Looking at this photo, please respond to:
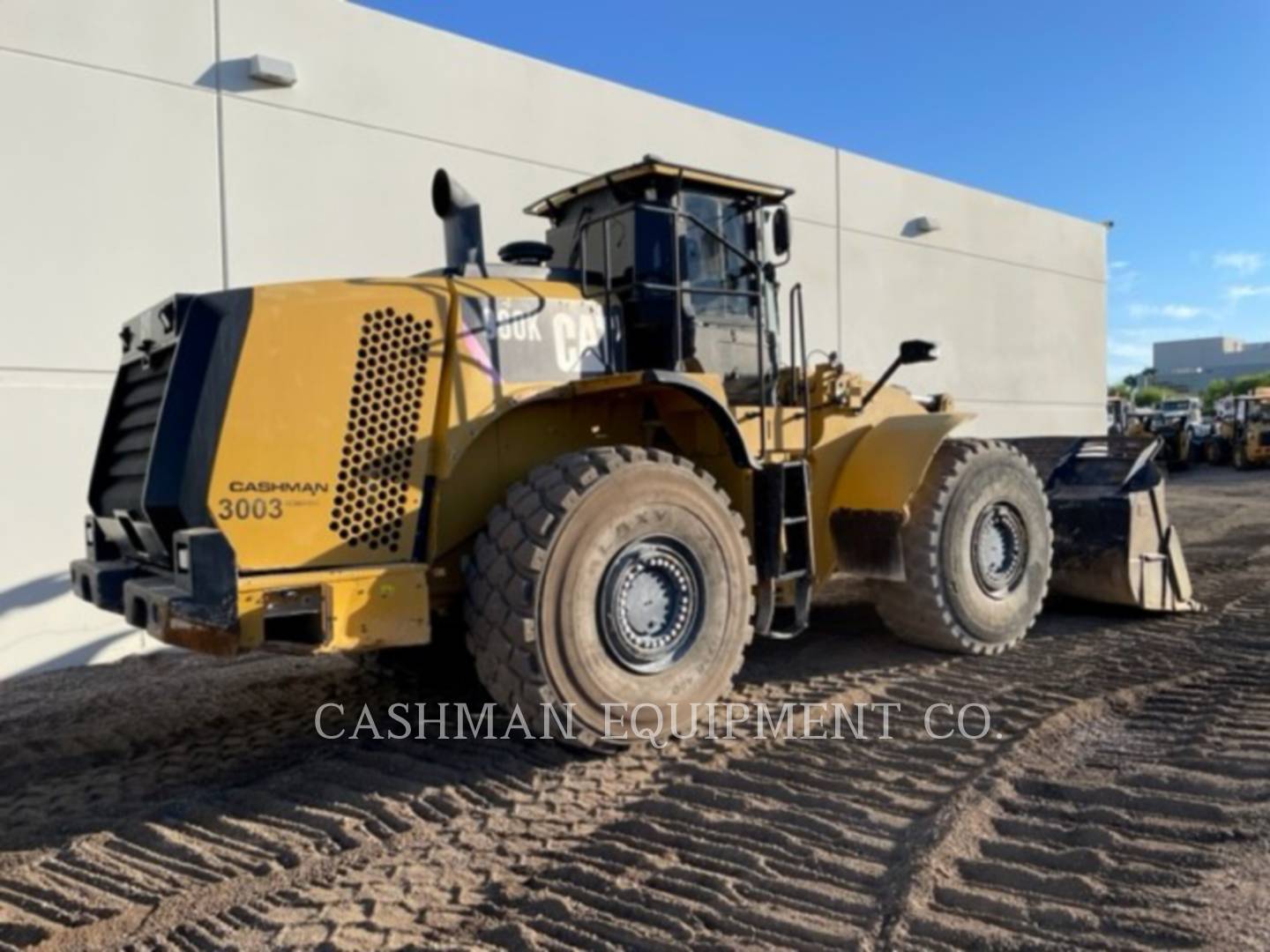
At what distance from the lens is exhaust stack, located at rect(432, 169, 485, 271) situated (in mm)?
5367

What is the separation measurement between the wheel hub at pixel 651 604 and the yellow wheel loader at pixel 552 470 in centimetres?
1

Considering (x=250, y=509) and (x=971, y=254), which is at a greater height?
(x=971, y=254)

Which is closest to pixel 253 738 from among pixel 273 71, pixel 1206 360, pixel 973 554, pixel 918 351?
pixel 918 351

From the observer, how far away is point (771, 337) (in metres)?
6.25

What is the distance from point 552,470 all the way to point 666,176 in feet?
6.54

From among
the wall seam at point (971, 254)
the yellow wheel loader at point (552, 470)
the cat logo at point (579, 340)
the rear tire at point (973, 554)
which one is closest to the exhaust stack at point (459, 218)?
the yellow wheel loader at point (552, 470)

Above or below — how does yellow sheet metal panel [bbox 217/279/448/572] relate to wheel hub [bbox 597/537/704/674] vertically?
above

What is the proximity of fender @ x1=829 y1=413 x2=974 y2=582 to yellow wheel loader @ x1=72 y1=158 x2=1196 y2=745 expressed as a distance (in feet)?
0.05

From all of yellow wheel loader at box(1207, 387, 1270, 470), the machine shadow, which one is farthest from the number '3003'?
yellow wheel loader at box(1207, 387, 1270, 470)

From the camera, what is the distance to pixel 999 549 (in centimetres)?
670

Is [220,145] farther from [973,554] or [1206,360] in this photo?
[1206,360]

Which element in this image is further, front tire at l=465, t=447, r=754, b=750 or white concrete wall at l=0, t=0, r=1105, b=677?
white concrete wall at l=0, t=0, r=1105, b=677

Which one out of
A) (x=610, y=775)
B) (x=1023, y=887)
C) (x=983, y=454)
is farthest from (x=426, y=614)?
(x=983, y=454)

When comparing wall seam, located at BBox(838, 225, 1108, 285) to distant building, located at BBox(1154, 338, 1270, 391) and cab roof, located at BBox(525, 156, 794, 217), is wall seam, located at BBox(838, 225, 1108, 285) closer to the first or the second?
cab roof, located at BBox(525, 156, 794, 217)
